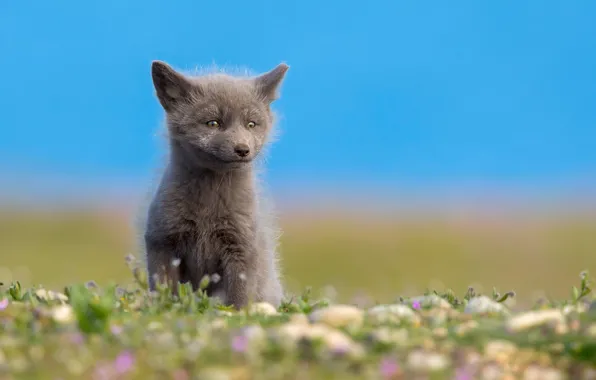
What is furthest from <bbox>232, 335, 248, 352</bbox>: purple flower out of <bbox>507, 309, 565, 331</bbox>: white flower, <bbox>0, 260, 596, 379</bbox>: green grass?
<bbox>507, 309, 565, 331</bbox>: white flower

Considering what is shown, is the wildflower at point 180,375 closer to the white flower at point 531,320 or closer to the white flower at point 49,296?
the white flower at point 531,320

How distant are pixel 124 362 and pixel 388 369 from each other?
4.02ft

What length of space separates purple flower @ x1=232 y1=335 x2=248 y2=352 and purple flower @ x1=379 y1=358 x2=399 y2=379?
2.13 ft

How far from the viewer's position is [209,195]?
22.1ft

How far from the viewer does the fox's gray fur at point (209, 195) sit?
21.2 ft

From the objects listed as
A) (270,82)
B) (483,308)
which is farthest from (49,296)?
(483,308)

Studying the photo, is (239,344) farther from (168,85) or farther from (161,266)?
(168,85)

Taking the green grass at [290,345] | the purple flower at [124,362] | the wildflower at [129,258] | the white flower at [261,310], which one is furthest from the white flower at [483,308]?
the purple flower at [124,362]

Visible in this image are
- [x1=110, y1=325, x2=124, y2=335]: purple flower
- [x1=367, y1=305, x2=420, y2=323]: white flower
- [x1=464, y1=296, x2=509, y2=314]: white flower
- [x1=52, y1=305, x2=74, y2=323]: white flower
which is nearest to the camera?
[x1=110, y1=325, x2=124, y2=335]: purple flower

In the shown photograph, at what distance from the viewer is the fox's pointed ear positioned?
258 inches

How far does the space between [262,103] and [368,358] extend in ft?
10.9

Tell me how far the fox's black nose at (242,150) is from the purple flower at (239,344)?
94.0 inches

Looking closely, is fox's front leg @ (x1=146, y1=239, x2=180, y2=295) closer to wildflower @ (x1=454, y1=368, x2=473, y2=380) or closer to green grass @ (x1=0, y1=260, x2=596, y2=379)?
green grass @ (x1=0, y1=260, x2=596, y2=379)

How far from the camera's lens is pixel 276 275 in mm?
7492
